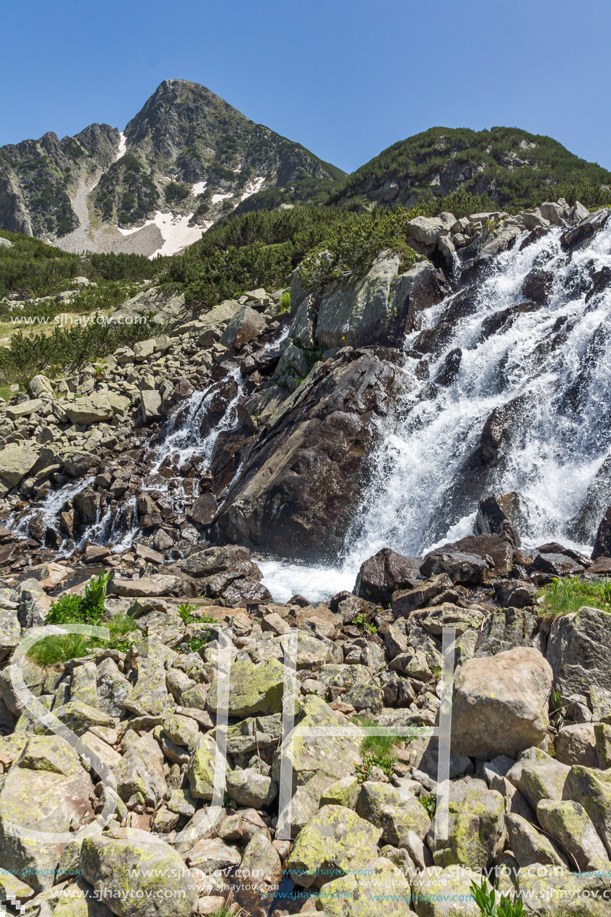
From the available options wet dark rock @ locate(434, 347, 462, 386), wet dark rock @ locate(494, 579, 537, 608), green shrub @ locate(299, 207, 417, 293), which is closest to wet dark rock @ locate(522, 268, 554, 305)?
wet dark rock @ locate(434, 347, 462, 386)

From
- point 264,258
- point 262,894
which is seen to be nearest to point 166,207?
point 264,258

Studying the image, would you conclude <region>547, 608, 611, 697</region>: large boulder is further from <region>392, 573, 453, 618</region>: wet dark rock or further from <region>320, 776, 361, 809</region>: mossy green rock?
<region>392, 573, 453, 618</region>: wet dark rock

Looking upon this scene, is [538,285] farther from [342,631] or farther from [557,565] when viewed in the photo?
[342,631]

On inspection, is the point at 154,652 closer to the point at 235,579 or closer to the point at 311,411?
the point at 235,579

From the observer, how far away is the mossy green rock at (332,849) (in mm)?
3738

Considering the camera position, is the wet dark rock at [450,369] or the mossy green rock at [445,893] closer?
the mossy green rock at [445,893]

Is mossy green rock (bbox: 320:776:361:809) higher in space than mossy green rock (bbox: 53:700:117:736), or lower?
higher

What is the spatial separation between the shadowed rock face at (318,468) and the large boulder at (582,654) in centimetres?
929

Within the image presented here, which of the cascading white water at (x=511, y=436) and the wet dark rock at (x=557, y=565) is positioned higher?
the cascading white water at (x=511, y=436)

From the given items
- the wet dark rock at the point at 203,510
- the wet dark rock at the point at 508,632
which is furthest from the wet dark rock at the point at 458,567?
the wet dark rock at the point at 203,510

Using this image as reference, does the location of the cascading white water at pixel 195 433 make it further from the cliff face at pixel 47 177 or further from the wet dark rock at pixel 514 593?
the cliff face at pixel 47 177

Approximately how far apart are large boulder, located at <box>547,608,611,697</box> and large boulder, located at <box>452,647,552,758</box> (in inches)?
14.3

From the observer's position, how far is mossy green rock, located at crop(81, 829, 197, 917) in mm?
3410

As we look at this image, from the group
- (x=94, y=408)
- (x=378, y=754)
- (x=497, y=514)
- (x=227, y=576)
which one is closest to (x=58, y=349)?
(x=94, y=408)
